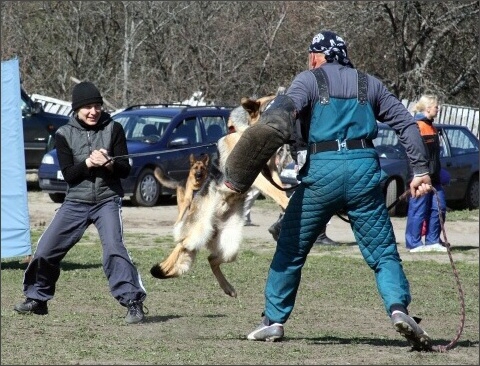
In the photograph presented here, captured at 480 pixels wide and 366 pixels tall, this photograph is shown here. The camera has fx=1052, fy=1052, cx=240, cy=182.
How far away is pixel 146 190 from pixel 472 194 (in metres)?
6.46

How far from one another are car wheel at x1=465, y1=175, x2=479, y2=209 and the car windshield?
6.03 m

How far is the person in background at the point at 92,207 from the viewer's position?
8031mm

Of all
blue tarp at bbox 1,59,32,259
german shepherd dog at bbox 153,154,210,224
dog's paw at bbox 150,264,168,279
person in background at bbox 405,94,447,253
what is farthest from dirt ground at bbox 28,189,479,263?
dog's paw at bbox 150,264,168,279

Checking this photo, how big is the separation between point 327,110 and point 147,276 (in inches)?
205

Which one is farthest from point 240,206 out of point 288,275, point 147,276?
point 147,276

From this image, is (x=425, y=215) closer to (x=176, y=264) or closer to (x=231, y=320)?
(x=231, y=320)

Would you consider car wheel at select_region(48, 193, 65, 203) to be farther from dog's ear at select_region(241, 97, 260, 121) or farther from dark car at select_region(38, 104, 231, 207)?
dog's ear at select_region(241, 97, 260, 121)

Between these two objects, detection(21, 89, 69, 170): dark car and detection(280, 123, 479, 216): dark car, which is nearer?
detection(280, 123, 479, 216): dark car

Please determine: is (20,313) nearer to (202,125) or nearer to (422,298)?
(422,298)

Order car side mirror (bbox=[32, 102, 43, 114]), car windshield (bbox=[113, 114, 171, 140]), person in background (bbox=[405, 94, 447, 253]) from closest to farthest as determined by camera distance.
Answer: person in background (bbox=[405, 94, 447, 253]) → car windshield (bbox=[113, 114, 171, 140]) → car side mirror (bbox=[32, 102, 43, 114])

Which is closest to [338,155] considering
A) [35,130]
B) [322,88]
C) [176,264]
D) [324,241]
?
[322,88]

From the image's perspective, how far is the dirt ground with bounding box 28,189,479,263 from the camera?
571 inches

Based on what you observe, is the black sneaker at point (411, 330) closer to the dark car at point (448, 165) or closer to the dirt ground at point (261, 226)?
the dirt ground at point (261, 226)

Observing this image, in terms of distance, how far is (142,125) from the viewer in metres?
20.2
